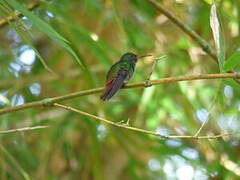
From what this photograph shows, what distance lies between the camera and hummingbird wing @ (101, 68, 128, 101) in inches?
52.0

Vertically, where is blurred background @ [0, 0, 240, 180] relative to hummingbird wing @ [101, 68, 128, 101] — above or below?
below

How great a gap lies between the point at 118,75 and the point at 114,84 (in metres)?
0.06

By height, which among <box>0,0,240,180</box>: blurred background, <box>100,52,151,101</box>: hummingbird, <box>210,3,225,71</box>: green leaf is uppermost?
<box>210,3,225,71</box>: green leaf

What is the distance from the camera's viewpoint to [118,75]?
146 cm

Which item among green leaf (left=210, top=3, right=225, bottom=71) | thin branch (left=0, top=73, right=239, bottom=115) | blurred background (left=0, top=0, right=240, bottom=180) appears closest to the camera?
thin branch (left=0, top=73, right=239, bottom=115)

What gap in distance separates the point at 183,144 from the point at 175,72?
383 mm

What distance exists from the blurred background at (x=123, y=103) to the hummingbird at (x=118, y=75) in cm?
20

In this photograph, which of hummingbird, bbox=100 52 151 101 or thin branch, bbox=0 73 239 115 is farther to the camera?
hummingbird, bbox=100 52 151 101

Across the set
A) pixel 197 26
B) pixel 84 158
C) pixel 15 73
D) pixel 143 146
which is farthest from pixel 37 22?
pixel 197 26

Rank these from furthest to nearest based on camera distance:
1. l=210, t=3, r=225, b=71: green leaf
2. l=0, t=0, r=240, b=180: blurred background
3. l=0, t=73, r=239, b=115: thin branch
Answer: l=0, t=0, r=240, b=180: blurred background < l=210, t=3, r=225, b=71: green leaf < l=0, t=73, r=239, b=115: thin branch

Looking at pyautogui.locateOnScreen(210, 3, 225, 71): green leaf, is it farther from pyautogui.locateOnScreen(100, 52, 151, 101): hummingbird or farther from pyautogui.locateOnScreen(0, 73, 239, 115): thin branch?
pyautogui.locateOnScreen(100, 52, 151, 101): hummingbird

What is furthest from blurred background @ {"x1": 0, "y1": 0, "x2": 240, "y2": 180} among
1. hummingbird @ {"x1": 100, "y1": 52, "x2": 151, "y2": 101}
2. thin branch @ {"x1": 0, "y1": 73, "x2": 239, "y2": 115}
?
thin branch @ {"x1": 0, "y1": 73, "x2": 239, "y2": 115}

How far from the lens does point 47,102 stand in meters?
1.25

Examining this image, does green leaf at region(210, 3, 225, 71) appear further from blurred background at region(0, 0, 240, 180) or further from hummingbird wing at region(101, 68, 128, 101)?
blurred background at region(0, 0, 240, 180)
